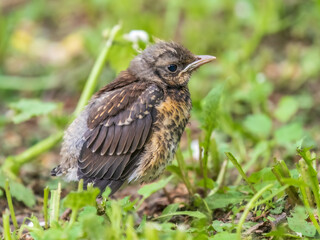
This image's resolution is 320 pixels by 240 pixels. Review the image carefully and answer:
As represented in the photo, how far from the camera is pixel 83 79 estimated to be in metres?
7.18

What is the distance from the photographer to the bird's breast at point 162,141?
147 inches

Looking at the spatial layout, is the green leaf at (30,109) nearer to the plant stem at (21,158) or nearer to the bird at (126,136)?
the plant stem at (21,158)

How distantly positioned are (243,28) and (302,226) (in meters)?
5.42

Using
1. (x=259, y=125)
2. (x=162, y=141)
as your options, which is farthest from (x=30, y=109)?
(x=259, y=125)

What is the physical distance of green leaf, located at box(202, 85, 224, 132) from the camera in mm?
3926

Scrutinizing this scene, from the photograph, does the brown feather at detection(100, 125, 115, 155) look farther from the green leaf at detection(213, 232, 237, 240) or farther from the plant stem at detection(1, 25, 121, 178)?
the green leaf at detection(213, 232, 237, 240)

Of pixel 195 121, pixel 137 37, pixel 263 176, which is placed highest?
pixel 137 37

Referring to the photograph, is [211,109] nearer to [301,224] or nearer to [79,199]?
[301,224]

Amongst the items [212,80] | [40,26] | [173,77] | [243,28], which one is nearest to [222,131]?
[212,80]

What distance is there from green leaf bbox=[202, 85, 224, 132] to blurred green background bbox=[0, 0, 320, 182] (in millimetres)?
1147

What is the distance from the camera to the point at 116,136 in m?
3.80

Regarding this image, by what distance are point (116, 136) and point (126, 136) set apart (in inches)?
2.8

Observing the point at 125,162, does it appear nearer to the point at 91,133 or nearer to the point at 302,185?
the point at 91,133

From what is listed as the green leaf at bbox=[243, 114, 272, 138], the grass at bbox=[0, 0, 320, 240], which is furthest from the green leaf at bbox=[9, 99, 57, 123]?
the green leaf at bbox=[243, 114, 272, 138]
